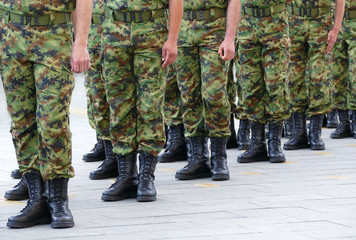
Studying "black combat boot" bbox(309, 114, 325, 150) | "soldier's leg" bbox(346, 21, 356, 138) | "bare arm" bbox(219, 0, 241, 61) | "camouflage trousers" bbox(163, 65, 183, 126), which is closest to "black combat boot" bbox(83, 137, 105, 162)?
"camouflage trousers" bbox(163, 65, 183, 126)

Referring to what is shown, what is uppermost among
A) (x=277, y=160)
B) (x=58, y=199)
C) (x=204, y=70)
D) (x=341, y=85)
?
(x=204, y=70)

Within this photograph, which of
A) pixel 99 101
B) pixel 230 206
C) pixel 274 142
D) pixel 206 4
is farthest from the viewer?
pixel 274 142

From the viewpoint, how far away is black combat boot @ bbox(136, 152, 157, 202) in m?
6.06

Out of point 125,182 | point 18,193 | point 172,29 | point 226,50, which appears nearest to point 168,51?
point 172,29

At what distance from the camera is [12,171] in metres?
7.32

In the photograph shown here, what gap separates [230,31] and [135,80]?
1034 millimetres

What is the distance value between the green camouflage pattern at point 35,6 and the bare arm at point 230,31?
1.83 meters

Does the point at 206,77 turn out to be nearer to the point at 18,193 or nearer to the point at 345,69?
the point at 18,193

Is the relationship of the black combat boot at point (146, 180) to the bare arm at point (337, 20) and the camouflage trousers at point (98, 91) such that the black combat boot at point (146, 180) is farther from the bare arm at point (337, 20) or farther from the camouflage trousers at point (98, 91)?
the bare arm at point (337, 20)

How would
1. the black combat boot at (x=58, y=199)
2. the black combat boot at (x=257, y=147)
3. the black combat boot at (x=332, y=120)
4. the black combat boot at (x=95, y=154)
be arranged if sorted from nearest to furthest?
the black combat boot at (x=58, y=199)
the black combat boot at (x=257, y=147)
the black combat boot at (x=95, y=154)
the black combat boot at (x=332, y=120)

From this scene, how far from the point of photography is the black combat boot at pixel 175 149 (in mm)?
8125

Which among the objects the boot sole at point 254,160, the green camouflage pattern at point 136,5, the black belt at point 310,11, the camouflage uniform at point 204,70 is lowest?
the boot sole at point 254,160

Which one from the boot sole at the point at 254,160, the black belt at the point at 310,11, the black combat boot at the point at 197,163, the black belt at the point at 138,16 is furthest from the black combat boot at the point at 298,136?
the black belt at the point at 138,16

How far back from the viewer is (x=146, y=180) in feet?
20.2
